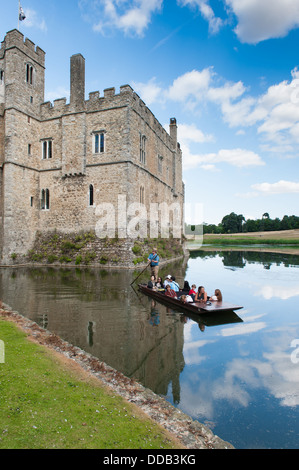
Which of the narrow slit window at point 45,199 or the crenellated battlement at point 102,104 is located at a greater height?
the crenellated battlement at point 102,104

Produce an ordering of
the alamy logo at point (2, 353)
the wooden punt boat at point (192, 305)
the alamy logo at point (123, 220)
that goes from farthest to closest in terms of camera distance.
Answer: the alamy logo at point (123, 220) < the wooden punt boat at point (192, 305) < the alamy logo at point (2, 353)

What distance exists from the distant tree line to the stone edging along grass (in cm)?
9321

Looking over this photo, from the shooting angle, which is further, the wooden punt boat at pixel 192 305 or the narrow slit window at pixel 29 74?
the narrow slit window at pixel 29 74

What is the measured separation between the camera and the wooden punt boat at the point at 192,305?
31.6 ft

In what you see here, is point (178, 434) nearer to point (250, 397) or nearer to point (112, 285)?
point (250, 397)

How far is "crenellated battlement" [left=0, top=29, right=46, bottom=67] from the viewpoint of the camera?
22672 mm

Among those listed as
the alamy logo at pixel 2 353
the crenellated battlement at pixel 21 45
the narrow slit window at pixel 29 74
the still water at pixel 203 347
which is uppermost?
the crenellated battlement at pixel 21 45

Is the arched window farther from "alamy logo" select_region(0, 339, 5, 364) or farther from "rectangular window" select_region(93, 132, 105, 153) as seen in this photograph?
"alamy logo" select_region(0, 339, 5, 364)

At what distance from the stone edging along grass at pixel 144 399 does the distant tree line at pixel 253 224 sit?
93211mm

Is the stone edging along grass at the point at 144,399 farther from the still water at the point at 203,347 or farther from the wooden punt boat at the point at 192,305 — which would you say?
the wooden punt boat at the point at 192,305

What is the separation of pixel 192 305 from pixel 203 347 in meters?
2.74

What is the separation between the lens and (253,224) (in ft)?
370

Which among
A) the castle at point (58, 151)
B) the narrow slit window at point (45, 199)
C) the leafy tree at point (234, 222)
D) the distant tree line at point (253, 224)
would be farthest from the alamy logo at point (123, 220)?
the leafy tree at point (234, 222)
